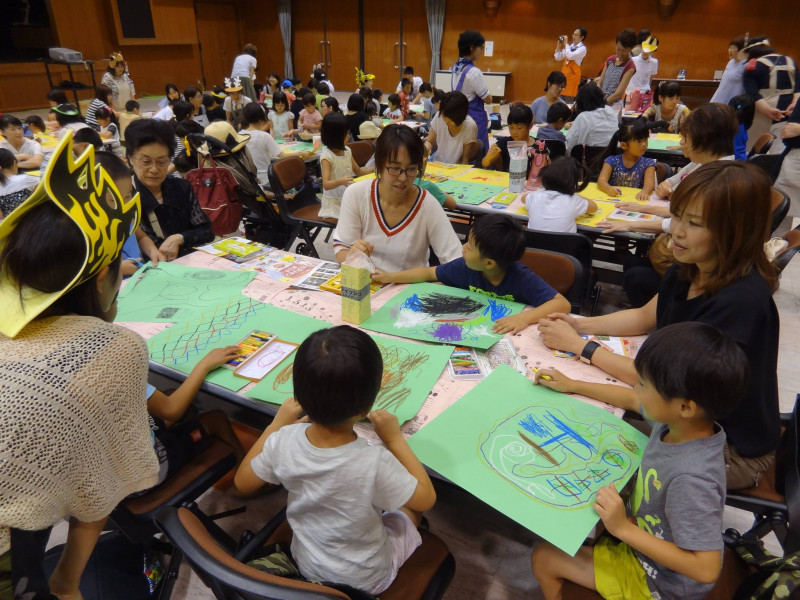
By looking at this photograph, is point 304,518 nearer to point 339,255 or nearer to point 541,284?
point 541,284

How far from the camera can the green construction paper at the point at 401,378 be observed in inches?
54.2

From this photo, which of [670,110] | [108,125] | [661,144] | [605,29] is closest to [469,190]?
[661,144]

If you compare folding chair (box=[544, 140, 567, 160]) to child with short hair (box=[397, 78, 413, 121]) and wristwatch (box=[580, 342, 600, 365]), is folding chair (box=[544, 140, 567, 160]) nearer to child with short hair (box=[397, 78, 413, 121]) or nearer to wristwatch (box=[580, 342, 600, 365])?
wristwatch (box=[580, 342, 600, 365])

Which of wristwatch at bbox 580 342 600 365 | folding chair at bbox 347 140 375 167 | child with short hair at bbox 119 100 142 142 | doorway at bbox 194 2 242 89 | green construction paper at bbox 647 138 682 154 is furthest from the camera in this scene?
doorway at bbox 194 2 242 89

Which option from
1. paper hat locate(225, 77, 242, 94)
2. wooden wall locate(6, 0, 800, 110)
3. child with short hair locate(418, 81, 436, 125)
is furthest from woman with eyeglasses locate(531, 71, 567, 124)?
wooden wall locate(6, 0, 800, 110)

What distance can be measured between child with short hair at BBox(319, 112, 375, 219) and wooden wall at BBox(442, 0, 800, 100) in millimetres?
10307

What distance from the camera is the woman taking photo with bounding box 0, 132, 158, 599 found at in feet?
2.69

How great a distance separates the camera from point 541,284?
1.86 m

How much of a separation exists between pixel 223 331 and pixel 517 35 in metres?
13.2

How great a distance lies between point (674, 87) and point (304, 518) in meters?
5.99

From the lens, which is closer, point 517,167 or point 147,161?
point 147,161

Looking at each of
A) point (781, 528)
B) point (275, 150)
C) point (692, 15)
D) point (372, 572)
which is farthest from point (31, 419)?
point (692, 15)

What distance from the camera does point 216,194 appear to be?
3217mm

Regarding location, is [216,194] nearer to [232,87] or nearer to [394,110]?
[394,110]
